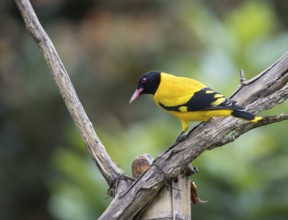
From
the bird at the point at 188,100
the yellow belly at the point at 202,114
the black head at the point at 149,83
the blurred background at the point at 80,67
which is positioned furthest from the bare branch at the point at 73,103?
the blurred background at the point at 80,67

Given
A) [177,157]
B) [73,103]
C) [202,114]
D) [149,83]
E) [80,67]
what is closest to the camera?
[177,157]

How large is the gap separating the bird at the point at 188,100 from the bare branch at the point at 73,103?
0.32m

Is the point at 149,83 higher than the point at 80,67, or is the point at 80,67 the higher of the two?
the point at 80,67

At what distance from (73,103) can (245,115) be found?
0.75 meters

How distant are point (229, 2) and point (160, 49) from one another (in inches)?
54.4

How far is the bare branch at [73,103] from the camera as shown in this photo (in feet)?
11.2

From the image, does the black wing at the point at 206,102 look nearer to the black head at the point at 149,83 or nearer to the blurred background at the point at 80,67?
the black head at the point at 149,83

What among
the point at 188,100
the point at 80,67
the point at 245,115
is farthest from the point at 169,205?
the point at 80,67

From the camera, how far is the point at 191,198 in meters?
3.48

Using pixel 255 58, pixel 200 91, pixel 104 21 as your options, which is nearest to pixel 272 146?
pixel 255 58

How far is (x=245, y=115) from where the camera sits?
10.7ft

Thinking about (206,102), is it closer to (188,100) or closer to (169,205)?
(188,100)

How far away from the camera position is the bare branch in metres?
3.43

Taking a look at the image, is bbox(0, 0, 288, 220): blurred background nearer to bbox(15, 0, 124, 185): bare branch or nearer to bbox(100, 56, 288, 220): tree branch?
bbox(15, 0, 124, 185): bare branch
